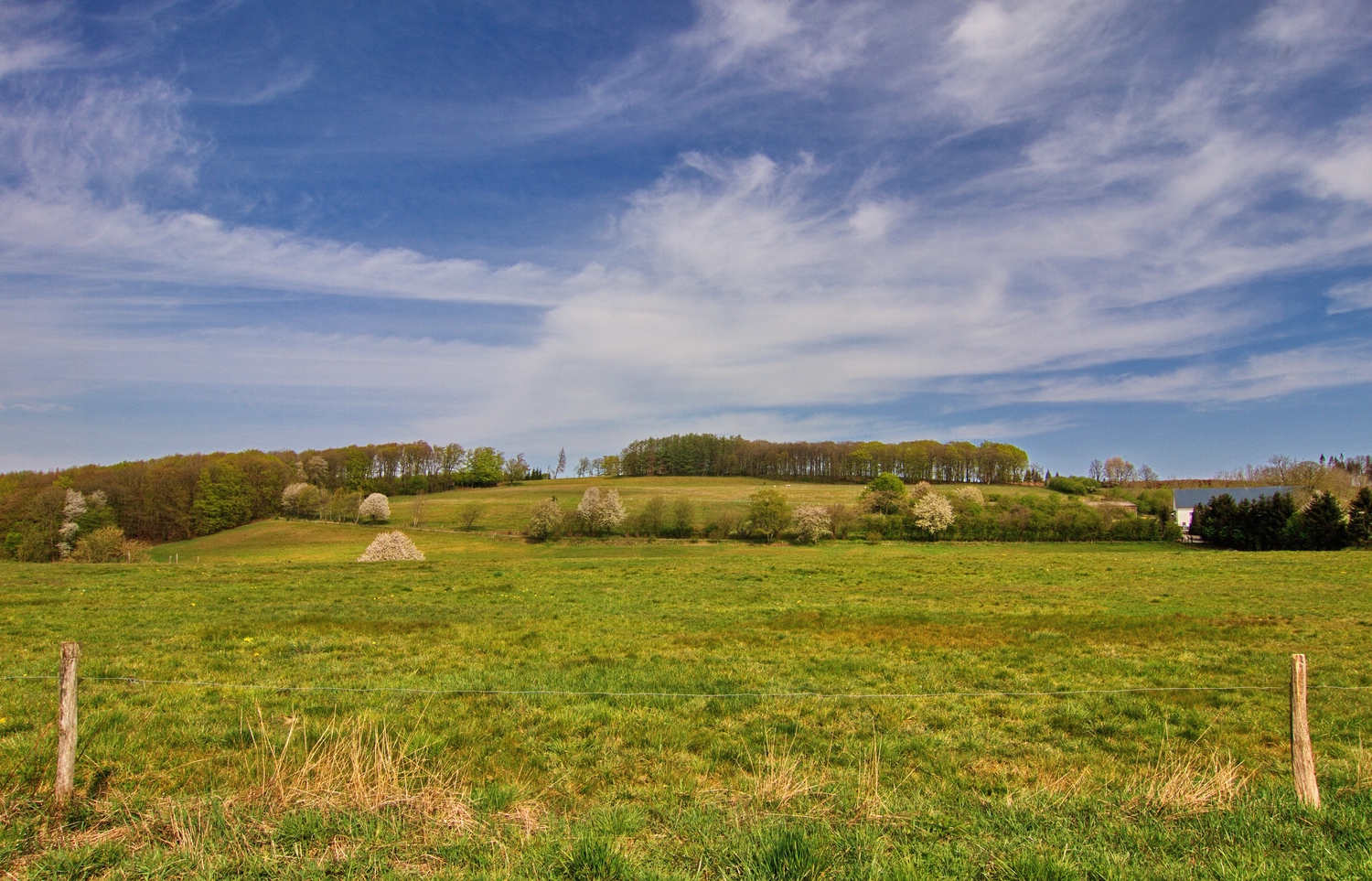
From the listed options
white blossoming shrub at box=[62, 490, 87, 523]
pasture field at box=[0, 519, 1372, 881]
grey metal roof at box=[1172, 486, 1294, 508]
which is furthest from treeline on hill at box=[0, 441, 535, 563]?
grey metal roof at box=[1172, 486, 1294, 508]

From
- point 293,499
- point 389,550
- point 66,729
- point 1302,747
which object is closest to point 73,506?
point 293,499

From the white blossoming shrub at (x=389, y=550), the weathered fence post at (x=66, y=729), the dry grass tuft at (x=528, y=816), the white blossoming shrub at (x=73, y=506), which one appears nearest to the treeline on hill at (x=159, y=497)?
the white blossoming shrub at (x=73, y=506)

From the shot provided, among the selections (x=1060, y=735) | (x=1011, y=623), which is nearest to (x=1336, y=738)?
(x=1060, y=735)

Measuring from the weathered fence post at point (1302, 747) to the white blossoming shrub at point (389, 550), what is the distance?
1976 inches

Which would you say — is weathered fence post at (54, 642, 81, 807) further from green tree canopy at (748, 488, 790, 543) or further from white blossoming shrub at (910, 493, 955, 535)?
white blossoming shrub at (910, 493, 955, 535)

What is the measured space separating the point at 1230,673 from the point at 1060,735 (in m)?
6.59

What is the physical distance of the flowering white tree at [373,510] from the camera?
314 ft

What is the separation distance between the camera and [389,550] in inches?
1950

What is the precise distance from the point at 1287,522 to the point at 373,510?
342 ft

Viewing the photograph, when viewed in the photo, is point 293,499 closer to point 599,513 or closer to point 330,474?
point 330,474

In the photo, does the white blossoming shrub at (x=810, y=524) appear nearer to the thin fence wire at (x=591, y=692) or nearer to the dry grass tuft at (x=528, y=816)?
the thin fence wire at (x=591, y=692)

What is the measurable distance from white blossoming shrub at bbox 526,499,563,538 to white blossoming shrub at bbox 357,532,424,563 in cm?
2758

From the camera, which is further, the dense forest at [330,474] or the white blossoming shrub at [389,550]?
the dense forest at [330,474]

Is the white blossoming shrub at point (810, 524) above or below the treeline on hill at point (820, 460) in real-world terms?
below
